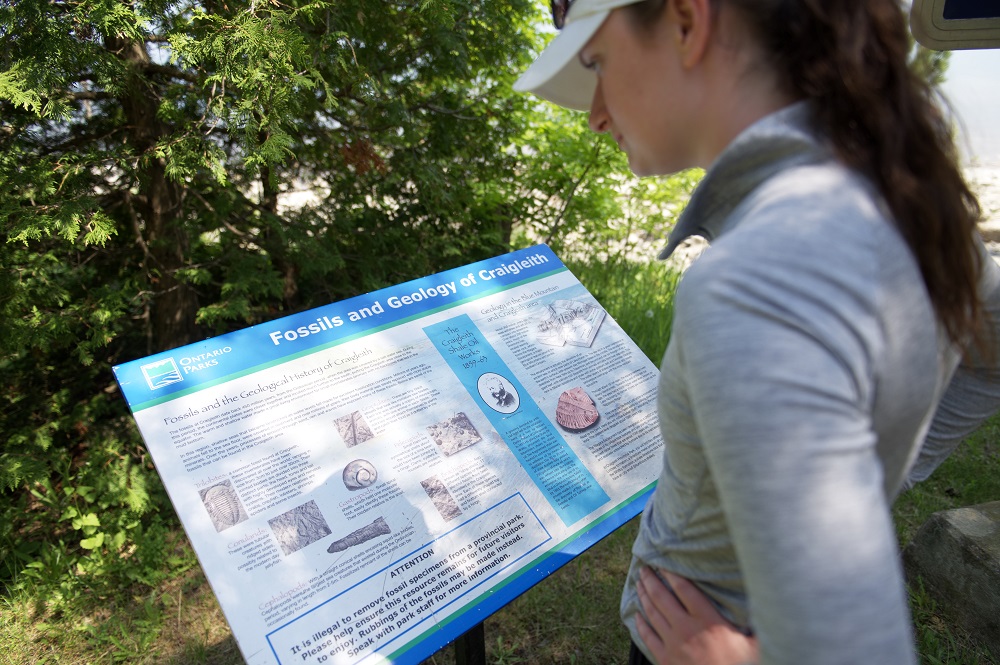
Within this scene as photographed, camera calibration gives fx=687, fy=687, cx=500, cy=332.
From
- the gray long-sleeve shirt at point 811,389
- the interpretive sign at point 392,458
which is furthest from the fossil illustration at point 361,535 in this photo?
the gray long-sleeve shirt at point 811,389

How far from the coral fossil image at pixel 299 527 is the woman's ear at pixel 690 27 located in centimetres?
127

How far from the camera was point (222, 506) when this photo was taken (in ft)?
5.21

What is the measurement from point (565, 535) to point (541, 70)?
1190 mm

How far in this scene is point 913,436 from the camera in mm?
936

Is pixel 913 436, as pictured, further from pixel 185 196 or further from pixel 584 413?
pixel 185 196

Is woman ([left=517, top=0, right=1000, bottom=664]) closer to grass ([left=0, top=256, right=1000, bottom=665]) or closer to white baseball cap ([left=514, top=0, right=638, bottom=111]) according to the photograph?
white baseball cap ([left=514, top=0, right=638, bottom=111])

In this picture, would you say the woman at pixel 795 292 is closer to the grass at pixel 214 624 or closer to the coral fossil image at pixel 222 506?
the coral fossil image at pixel 222 506

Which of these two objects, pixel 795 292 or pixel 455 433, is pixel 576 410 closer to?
pixel 455 433

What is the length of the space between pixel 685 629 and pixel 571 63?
0.96 metres

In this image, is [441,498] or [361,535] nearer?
[361,535]

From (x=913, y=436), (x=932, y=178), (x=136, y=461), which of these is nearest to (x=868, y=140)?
(x=932, y=178)

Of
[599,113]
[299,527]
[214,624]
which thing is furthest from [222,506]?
Answer: [214,624]

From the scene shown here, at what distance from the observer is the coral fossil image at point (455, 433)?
1900mm

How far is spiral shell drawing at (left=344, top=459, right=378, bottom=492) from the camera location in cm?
173
